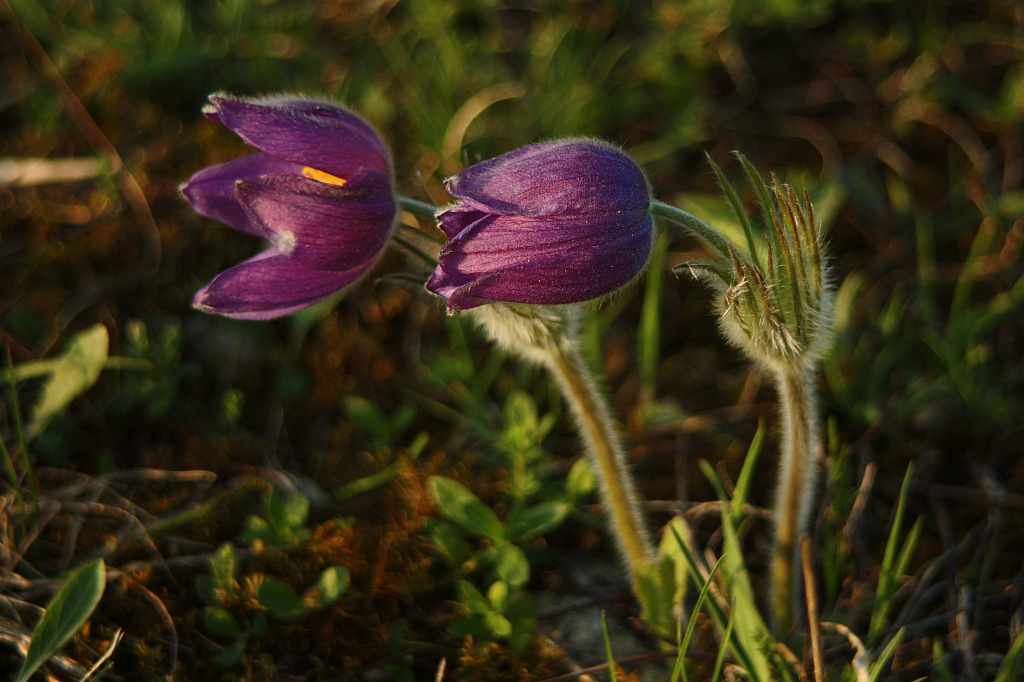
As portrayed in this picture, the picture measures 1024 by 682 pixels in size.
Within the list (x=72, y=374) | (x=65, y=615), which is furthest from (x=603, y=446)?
(x=72, y=374)

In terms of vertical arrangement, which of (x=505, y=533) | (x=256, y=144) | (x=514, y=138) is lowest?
(x=505, y=533)

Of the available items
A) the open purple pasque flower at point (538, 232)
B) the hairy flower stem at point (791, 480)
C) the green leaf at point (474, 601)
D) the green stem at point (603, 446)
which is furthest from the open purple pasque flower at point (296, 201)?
the hairy flower stem at point (791, 480)

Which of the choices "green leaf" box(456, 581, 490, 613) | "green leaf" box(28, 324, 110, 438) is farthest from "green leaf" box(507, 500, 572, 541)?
"green leaf" box(28, 324, 110, 438)

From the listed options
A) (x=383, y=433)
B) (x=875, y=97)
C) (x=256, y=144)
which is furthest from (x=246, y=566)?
(x=875, y=97)

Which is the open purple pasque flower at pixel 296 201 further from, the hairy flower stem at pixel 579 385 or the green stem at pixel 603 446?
the green stem at pixel 603 446

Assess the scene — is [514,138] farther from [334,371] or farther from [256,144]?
[256,144]
